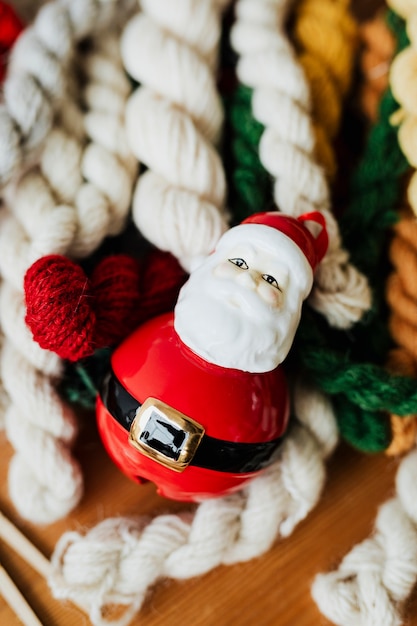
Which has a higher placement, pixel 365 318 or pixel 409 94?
pixel 409 94

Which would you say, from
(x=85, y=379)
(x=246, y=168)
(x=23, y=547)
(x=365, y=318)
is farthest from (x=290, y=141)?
(x=23, y=547)

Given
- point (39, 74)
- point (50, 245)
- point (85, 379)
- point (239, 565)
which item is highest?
point (39, 74)

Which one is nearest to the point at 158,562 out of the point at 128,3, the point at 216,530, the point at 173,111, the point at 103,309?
Answer: the point at 216,530

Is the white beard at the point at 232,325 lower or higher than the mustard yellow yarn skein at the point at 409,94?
lower

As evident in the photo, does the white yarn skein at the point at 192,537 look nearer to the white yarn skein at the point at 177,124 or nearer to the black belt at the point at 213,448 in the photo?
the black belt at the point at 213,448

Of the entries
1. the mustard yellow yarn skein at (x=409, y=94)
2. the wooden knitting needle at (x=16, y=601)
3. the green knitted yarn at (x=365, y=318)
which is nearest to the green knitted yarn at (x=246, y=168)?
the green knitted yarn at (x=365, y=318)

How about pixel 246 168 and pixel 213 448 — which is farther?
pixel 246 168

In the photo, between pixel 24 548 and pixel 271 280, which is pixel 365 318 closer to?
pixel 271 280

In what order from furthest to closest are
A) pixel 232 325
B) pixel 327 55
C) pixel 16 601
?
pixel 327 55
pixel 16 601
pixel 232 325
